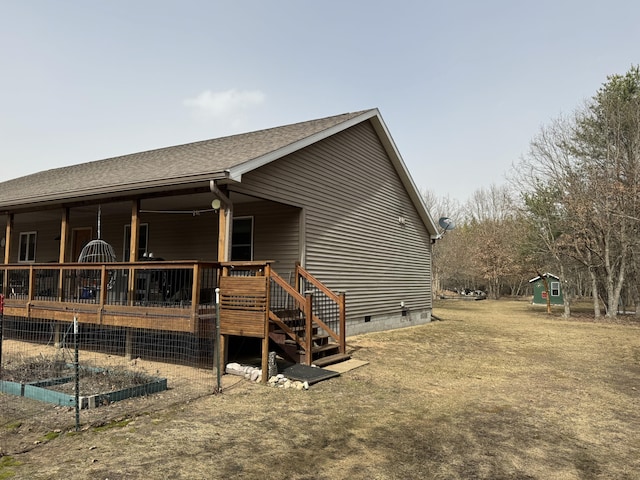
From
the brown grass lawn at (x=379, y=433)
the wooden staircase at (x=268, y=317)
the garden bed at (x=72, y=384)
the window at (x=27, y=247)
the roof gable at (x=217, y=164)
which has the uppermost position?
the roof gable at (x=217, y=164)

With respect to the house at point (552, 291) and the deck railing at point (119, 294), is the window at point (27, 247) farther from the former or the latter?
the house at point (552, 291)

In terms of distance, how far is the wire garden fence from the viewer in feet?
16.9

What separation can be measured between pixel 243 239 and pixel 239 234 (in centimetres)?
19

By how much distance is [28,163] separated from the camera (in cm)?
2550

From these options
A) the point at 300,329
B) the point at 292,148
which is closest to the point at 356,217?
the point at 292,148

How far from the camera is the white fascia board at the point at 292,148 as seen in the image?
7.66 meters

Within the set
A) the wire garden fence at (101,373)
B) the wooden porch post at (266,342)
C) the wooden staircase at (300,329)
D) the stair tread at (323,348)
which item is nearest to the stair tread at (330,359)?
the wooden staircase at (300,329)

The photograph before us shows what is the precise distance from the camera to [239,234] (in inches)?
431

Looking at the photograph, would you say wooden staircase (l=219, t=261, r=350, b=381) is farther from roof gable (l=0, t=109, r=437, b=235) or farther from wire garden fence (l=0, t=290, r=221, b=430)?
roof gable (l=0, t=109, r=437, b=235)

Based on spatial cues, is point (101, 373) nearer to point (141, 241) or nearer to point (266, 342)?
point (266, 342)

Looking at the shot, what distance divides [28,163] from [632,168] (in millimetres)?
32235

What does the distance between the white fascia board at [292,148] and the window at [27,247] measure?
11.7 meters

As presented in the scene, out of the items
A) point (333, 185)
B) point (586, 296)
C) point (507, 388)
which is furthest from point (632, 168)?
point (586, 296)

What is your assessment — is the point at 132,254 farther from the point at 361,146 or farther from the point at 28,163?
the point at 28,163
